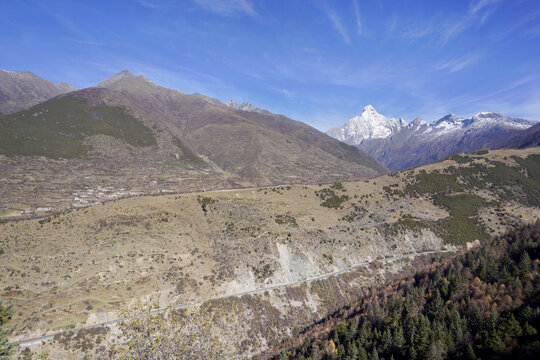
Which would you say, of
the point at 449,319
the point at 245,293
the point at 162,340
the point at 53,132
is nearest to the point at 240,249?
the point at 245,293

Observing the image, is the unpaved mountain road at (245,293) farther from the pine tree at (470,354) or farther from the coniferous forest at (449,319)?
the pine tree at (470,354)

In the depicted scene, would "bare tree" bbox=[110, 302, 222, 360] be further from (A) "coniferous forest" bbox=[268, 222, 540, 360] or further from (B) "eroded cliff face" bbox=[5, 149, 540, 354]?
(A) "coniferous forest" bbox=[268, 222, 540, 360]

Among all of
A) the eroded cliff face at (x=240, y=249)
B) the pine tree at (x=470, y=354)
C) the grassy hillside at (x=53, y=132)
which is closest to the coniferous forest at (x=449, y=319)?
the pine tree at (x=470, y=354)

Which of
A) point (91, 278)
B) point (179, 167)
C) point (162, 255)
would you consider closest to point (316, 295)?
point (162, 255)

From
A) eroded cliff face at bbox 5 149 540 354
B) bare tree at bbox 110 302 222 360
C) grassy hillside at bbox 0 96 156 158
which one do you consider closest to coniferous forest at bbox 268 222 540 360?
eroded cliff face at bbox 5 149 540 354

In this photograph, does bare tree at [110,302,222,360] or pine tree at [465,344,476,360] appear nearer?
bare tree at [110,302,222,360]

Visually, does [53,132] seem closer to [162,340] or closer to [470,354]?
[162,340]
